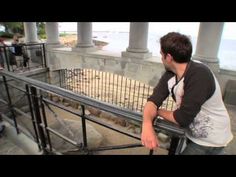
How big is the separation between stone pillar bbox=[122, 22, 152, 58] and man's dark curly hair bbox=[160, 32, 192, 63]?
149 inches

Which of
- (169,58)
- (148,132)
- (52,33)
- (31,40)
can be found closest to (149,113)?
(148,132)

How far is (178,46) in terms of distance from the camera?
1.06 m

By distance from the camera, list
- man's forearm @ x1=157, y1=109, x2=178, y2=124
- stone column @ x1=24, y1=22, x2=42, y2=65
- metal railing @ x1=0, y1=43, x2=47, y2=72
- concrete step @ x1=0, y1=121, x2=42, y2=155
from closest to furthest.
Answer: man's forearm @ x1=157, y1=109, x2=178, y2=124
concrete step @ x1=0, y1=121, x2=42, y2=155
metal railing @ x1=0, y1=43, x2=47, y2=72
stone column @ x1=24, y1=22, x2=42, y2=65

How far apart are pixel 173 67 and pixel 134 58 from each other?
385 cm

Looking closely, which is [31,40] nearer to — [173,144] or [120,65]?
[120,65]

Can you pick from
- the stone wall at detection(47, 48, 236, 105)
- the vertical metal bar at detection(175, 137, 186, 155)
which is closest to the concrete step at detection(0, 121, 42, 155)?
the vertical metal bar at detection(175, 137, 186, 155)

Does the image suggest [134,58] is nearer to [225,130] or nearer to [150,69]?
[150,69]

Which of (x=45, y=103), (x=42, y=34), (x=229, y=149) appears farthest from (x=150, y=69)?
(x=42, y=34)

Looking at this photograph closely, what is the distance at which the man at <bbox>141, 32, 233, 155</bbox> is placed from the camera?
1019 millimetres

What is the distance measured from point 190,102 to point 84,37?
5445mm

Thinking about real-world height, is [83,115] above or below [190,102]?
below

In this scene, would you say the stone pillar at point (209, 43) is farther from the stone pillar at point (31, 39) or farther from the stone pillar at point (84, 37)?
the stone pillar at point (31, 39)

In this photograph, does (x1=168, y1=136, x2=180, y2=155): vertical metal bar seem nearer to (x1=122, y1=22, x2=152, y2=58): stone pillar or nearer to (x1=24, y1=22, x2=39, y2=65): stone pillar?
(x1=122, y1=22, x2=152, y2=58): stone pillar
